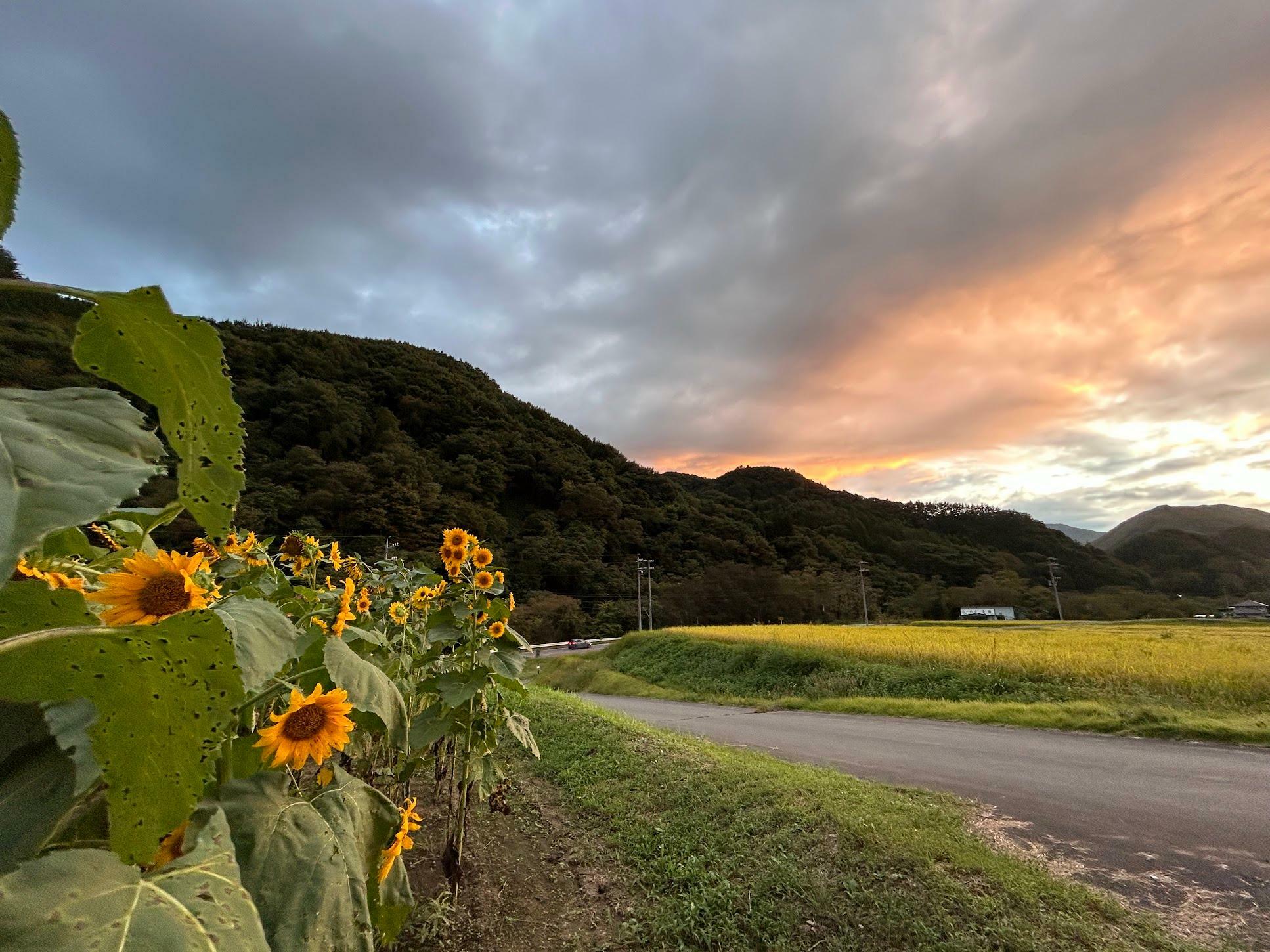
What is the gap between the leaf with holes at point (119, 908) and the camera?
37 cm

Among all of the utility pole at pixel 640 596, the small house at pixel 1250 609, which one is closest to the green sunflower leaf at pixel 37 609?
the utility pole at pixel 640 596

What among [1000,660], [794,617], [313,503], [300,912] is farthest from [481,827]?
[794,617]

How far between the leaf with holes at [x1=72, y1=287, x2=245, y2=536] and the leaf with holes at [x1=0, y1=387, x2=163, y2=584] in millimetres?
74

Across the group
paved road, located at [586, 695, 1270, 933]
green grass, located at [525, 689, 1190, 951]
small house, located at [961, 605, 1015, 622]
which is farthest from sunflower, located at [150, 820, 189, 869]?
small house, located at [961, 605, 1015, 622]

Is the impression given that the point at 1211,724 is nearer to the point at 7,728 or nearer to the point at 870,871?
the point at 870,871

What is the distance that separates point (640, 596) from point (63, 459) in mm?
41877

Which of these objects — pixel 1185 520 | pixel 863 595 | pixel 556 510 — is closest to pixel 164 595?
pixel 863 595

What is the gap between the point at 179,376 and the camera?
1.56ft

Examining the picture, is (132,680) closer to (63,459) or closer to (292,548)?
(63,459)

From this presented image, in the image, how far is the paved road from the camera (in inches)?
150

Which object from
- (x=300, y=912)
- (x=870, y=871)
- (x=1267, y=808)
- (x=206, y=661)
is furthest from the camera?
(x=1267, y=808)

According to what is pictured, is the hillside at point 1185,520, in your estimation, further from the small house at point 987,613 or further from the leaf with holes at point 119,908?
the leaf with holes at point 119,908

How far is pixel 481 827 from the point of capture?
425cm

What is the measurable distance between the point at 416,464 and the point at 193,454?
4244 cm
